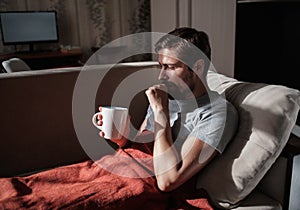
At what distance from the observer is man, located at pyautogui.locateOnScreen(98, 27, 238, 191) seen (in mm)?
1042

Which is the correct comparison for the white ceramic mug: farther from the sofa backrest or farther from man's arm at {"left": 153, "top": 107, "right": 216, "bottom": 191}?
the sofa backrest

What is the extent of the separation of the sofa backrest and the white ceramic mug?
16.7 inches

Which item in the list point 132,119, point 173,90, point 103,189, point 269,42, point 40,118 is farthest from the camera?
point 269,42

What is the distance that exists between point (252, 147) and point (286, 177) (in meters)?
0.14

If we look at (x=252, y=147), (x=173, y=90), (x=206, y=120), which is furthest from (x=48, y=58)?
(x=252, y=147)

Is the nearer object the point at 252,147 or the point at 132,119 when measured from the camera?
the point at 252,147

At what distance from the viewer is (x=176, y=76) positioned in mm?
1214

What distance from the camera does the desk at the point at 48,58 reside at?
3689 mm

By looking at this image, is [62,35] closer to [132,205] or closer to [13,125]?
[13,125]

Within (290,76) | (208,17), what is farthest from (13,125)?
(208,17)

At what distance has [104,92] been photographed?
5.30 ft

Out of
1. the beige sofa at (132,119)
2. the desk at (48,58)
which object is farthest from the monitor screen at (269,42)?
the desk at (48,58)

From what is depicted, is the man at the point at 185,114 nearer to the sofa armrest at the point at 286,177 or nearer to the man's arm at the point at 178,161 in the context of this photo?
the man's arm at the point at 178,161

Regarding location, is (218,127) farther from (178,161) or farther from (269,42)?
(269,42)
